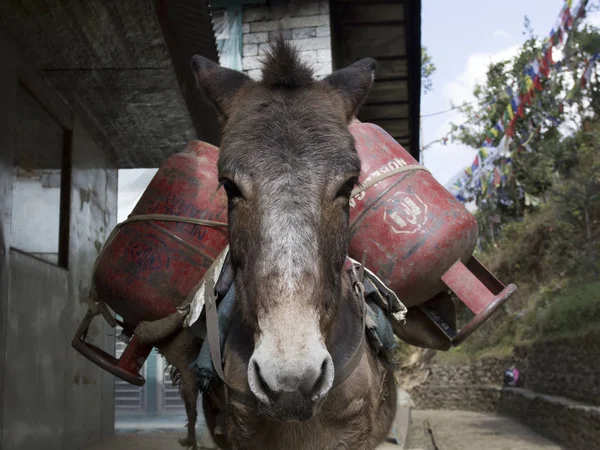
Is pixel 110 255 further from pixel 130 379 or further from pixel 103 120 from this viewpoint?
pixel 103 120

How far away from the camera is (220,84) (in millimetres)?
2771

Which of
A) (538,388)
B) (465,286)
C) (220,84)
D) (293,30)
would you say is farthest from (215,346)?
(538,388)

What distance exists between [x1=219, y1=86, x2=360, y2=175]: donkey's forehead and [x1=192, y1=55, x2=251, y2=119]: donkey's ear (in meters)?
0.23

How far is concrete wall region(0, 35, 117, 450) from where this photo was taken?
15.1 feet

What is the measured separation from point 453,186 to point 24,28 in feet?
A: 38.8

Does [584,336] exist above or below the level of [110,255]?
below

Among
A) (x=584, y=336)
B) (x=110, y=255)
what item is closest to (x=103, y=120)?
(x=110, y=255)

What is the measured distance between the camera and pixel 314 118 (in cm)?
238

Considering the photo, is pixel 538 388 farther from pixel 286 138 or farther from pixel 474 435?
pixel 286 138

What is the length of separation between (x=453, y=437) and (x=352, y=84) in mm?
11525

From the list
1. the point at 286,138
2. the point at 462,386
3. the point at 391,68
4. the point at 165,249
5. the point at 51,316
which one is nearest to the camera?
the point at 286,138

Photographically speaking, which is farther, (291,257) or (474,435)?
(474,435)

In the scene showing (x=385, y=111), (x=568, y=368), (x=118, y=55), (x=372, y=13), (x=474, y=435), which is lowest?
(x=474, y=435)

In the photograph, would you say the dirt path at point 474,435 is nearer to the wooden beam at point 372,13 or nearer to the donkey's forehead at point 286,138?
the wooden beam at point 372,13
